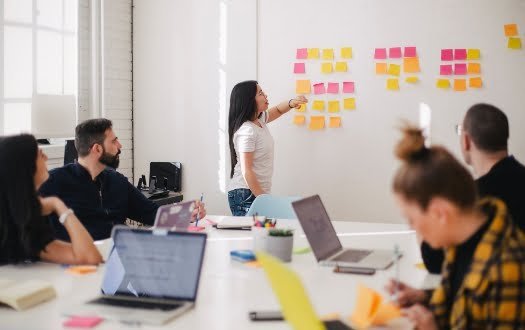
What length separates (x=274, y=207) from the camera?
338cm

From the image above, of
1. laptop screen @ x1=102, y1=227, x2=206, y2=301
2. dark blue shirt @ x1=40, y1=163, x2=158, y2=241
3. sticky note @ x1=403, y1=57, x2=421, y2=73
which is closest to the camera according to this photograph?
laptop screen @ x1=102, y1=227, x2=206, y2=301

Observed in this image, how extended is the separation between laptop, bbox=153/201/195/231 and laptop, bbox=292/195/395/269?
1.67 feet

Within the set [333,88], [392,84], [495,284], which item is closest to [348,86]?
[333,88]

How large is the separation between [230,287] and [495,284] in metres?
0.90

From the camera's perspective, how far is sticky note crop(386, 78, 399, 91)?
4270mm

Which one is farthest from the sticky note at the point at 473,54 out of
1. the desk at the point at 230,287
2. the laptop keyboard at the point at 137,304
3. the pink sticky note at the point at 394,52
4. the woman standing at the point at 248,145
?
the laptop keyboard at the point at 137,304

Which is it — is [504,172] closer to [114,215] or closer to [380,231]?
[380,231]

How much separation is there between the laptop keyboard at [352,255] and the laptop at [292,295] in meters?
1.07

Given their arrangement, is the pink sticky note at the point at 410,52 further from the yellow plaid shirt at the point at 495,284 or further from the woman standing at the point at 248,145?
the yellow plaid shirt at the point at 495,284

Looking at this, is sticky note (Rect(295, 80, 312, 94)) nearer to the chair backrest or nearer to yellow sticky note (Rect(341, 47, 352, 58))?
yellow sticky note (Rect(341, 47, 352, 58))

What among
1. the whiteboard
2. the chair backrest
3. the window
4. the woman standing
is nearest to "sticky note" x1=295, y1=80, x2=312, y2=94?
the whiteboard

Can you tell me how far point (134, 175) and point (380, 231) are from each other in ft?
8.82

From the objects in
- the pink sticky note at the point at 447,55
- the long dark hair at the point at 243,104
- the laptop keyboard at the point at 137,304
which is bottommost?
the laptop keyboard at the point at 137,304

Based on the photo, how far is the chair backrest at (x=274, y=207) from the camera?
11.0 feet
